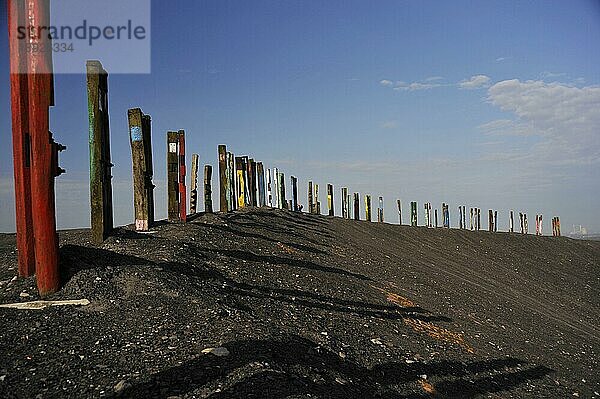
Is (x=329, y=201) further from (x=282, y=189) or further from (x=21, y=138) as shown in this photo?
(x=21, y=138)

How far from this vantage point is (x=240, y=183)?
18.6m

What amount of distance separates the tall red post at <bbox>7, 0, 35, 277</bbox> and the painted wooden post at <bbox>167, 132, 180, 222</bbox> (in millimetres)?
4545

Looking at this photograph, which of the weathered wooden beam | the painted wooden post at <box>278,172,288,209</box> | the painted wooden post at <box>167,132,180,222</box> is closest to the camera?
the painted wooden post at <box>167,132,180,222</box>

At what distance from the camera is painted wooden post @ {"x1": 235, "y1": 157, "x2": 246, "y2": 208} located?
1825 cm

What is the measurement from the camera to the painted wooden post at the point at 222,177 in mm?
15414

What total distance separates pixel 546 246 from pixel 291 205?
42.3 feet

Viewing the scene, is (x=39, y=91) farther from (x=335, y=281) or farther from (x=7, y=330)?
(x=335, y=281)

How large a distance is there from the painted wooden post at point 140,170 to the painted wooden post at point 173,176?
129 cm

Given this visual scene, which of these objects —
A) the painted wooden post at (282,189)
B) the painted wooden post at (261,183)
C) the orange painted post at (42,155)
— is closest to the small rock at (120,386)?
the orange painted post at (42,155)

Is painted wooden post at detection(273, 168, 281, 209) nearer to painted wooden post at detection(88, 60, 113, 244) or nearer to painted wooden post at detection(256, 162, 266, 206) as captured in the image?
painted wooden post at detection(256, 162, 266, 206)

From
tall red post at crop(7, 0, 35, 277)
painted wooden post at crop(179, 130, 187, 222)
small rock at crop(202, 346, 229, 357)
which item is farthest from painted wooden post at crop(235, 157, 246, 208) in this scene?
small rock at crop(202, 346, 229, 357)

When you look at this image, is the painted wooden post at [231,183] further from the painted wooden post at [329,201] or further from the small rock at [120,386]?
the painted wooden post at [329,201]

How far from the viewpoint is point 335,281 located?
31.0 ft

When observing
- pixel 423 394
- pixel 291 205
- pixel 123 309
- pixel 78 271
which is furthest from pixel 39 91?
pixel 291 205
